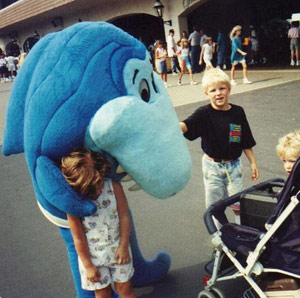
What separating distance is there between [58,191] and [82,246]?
35 cm

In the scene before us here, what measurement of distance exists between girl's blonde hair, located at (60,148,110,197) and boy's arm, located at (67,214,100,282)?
0.55 feet

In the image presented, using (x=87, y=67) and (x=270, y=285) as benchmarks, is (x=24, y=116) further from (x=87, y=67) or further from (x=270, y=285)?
(x=270, y=285)

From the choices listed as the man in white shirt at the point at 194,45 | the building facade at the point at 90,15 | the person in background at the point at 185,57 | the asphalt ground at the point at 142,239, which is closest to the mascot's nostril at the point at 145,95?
the asphalt ground at the point at 142,239

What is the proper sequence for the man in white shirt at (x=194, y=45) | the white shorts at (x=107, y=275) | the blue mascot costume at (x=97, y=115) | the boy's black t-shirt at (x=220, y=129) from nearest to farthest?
1. the blue mascot costume at (x=97, y=115)
2. the white shorts at (x=107, y=275)
3. the boy's black t-shirt at (x=220, y=129)
4. the man in white shirt at (x=194, y=45)

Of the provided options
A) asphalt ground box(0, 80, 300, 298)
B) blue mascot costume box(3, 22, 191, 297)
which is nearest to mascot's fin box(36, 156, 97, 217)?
blue mascot costume box(3, 22, 191, 297)

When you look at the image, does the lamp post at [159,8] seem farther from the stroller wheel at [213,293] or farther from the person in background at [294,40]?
the stroller wheel at [213,293]

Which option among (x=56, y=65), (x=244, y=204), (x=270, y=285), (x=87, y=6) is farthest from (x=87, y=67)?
(x=87, y=6)

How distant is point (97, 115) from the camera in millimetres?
1855

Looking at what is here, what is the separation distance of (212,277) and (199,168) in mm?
2634

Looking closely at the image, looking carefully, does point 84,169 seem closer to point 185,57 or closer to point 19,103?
point 19,103

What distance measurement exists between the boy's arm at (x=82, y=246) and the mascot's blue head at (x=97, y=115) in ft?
0.30

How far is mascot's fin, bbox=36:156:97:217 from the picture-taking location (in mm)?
1896

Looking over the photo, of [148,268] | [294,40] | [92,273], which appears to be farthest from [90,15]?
[92,273]

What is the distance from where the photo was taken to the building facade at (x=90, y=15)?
15078 millimetres
